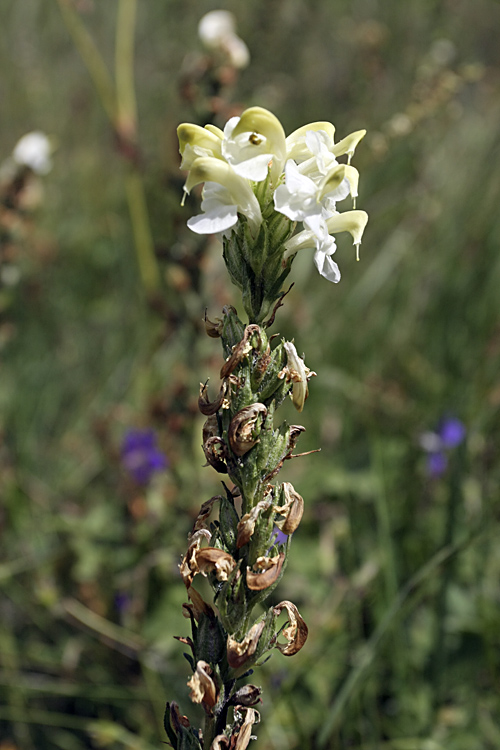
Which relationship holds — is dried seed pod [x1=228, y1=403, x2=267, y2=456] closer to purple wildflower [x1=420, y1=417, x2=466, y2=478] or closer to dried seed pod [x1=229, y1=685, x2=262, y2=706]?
dried seed pod [x1=229, y1=685, x2=262, y2=706]

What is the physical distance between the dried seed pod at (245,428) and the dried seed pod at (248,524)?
0.09m

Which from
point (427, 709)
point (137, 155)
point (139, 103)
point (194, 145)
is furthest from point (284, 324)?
point (139, 103)

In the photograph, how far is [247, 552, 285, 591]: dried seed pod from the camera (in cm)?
91

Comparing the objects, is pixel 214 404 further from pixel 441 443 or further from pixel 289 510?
pixel 441 443

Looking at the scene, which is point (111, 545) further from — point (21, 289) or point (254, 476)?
point (21, 289)

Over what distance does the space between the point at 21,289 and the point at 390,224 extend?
281cm

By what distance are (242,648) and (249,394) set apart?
0.39m

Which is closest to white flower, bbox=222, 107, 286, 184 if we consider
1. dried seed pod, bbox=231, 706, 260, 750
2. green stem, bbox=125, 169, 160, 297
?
dried seed pod, bbox=231, 706, 260, 750

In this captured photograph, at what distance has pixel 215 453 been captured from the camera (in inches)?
39.2

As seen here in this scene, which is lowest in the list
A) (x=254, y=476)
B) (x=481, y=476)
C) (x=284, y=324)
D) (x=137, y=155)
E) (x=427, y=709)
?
(x=427, y=709)

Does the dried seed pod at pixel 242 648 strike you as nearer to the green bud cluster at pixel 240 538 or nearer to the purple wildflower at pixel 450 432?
the green bud cluster at pixel 240 538

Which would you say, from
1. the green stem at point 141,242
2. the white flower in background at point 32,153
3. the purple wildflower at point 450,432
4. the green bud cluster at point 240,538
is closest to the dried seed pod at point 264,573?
the green bud cluster at point 240,538

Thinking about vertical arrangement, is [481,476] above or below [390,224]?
below

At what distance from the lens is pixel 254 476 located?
97 centimetres
